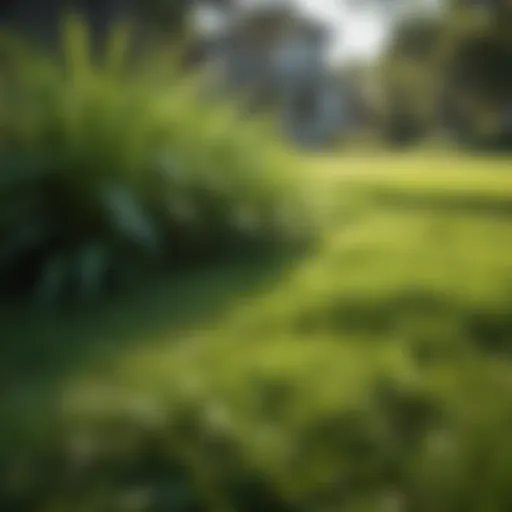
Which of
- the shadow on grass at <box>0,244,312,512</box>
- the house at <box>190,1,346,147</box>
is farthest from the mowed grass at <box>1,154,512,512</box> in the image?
the house at <box>190,1,346,147</box>

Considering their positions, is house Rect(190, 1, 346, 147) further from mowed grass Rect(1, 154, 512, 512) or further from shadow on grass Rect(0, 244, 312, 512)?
shadow on grass Rect(0, 244, 312, 512)

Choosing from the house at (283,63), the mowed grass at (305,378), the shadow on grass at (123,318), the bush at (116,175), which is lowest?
the shadow on grass at (123,318)

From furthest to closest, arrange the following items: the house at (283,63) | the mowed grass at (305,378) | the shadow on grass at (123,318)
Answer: the house at (283,63)
the shadow on grass at (123,318)
the mowed grass at (305,378)

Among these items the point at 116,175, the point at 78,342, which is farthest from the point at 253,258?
the point at 78,342

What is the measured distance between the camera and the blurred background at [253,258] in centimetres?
85

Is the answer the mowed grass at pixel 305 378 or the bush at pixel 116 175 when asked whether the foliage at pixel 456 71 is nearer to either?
the mowed grass at pixel 305 378

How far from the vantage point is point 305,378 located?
1051 mm

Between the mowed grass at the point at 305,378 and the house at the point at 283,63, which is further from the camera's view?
the house at the point at 283,63

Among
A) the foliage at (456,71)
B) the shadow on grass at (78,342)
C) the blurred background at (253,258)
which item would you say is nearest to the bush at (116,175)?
the blurred background at (253,258)

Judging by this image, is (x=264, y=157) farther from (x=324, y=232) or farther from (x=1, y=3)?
(x=1, y=3)

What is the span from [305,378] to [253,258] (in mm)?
681

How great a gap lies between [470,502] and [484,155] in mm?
719

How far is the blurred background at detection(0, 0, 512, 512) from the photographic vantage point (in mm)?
854

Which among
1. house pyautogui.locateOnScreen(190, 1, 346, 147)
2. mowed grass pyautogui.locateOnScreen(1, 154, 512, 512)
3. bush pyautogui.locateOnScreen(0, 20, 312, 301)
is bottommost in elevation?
mowed grass pyautogui.locateOnScreen(1, 154, 512, 512)
